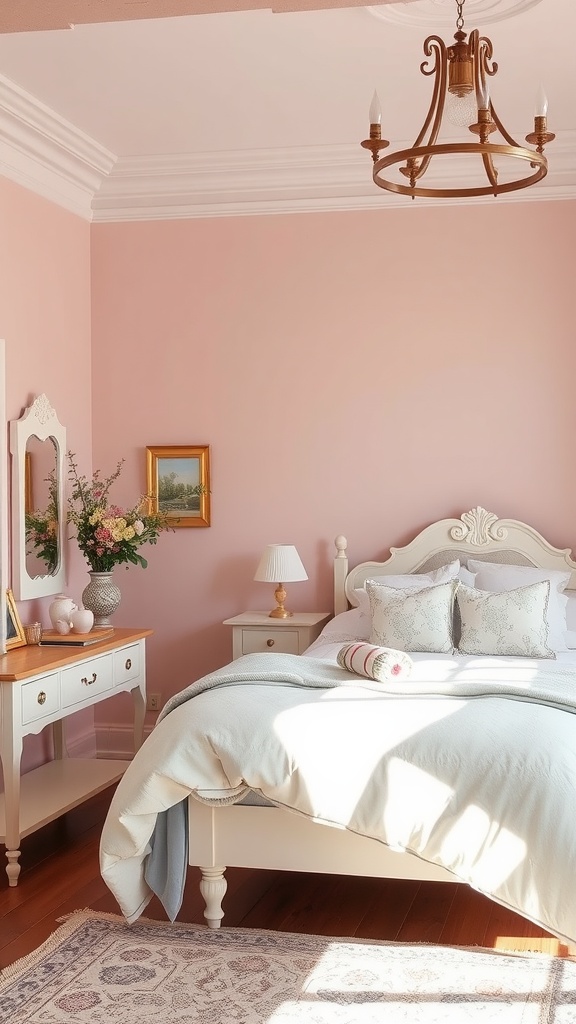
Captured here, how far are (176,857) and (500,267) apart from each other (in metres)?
3.33

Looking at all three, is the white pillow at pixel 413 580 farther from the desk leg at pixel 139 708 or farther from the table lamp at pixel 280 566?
the desk leg at pixel 139 708

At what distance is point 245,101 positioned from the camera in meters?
4.43

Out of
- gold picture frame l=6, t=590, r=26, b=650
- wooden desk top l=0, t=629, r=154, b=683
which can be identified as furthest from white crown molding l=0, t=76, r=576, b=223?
wooden desk top l=0, t=629, r=154, b=683

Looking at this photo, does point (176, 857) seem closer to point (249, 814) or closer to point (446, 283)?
point (249, 814)

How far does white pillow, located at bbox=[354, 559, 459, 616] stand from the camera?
484 centimetres

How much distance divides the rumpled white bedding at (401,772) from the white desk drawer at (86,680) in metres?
0.91

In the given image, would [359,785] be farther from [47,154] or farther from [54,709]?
[47,154]

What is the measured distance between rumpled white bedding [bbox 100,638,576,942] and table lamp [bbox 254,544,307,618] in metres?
1.55

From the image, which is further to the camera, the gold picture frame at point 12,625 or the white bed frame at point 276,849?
the gold picture frame at point 12,625

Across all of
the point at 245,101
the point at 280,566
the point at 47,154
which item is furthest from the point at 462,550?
the point at 47,154

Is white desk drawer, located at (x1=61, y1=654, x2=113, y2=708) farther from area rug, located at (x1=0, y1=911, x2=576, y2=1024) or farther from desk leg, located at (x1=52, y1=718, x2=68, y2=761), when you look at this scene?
area rug, located at (x1=0, y1=911, x2=576, y2=1024)

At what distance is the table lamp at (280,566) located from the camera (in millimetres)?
4996

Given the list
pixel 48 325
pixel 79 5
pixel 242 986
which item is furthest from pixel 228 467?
pixel 79 5

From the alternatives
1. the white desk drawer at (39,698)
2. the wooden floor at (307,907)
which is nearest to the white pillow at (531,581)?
the wooden floor at (307,907)
